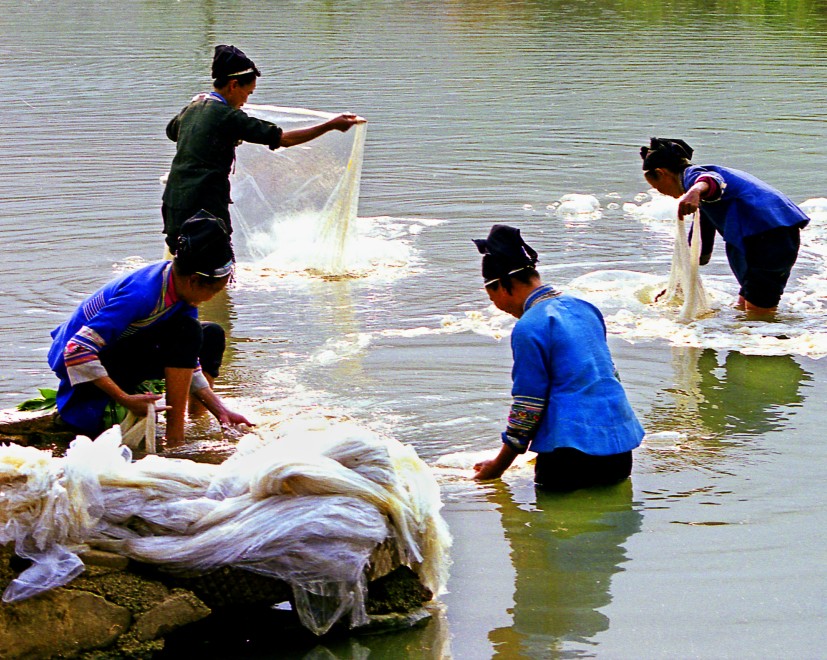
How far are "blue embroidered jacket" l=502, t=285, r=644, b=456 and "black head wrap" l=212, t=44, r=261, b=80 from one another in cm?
275

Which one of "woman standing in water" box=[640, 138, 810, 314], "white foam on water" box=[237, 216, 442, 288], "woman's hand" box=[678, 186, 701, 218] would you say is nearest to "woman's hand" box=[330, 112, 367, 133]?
"white foam on water" box=[237, 216, 442, 288]

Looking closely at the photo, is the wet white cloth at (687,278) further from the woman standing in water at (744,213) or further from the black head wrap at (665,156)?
the black head wrap at (665,156)

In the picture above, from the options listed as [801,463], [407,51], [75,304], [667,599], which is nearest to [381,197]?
[75,304]

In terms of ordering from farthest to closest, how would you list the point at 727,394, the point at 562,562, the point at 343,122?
the point at 343,122
the point at 727,394
the point at 562,562

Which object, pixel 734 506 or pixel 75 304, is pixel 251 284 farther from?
pixel 734 506

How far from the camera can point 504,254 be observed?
4.16m

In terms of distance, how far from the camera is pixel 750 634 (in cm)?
341

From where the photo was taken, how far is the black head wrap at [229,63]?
6316 millimetres

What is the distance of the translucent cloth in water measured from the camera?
301 inches

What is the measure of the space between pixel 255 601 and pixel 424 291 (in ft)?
13.7

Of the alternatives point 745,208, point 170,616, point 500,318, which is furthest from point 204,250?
point 745,208

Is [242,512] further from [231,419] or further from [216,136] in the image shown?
[216,136]

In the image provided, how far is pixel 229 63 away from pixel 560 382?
297 centimetres

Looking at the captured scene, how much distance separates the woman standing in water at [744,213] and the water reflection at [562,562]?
2414 mm
